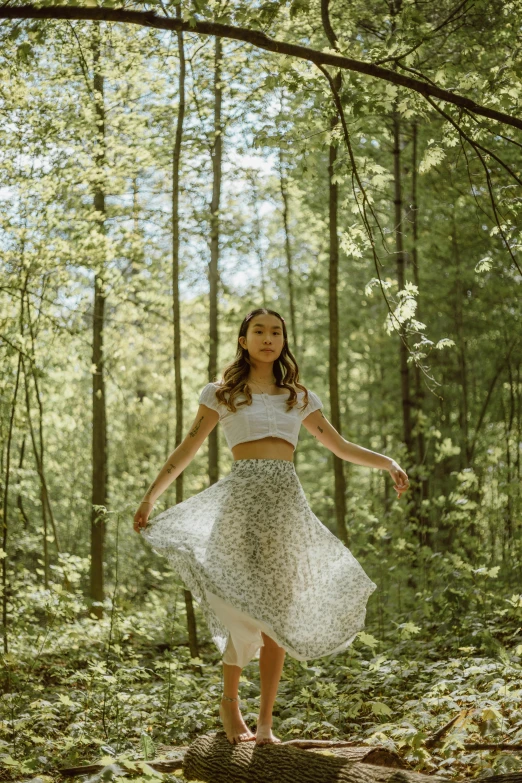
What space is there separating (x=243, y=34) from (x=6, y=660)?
420 cm

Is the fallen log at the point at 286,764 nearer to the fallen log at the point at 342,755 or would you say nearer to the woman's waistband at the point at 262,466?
the fallen log at the point at 342,755

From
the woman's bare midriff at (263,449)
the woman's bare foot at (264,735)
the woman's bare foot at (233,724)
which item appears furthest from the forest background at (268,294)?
the woman's bare midriff at (263,449)

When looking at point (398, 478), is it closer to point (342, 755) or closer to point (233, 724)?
point (342, 755)

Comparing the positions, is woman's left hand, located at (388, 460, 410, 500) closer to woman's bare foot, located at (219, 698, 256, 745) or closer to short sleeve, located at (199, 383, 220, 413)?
short sleeve, located at (199, 383, 220, 413)

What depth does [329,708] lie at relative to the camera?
542cm

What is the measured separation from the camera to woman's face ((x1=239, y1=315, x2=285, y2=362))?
14.6ft

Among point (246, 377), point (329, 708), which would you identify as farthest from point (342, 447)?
point (329, 708)

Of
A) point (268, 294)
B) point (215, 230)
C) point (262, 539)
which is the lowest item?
point (262, 539)

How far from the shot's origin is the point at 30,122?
8.74 meters

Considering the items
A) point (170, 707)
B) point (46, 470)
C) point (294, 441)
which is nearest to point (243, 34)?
point (294, 441)

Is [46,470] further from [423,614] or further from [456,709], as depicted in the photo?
[456,709]

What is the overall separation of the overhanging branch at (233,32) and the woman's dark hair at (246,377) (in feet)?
4.53

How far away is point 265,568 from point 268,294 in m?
14.3

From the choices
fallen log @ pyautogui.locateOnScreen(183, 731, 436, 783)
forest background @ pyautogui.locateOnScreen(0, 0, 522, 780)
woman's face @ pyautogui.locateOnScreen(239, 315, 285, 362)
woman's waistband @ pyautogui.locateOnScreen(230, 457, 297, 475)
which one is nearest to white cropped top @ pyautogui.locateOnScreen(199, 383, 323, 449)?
woman's waistband @ pyautogui.locateOnScreen(230, 457, 297, 475)
